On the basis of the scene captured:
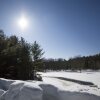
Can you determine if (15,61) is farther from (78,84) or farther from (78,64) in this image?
(78,64)

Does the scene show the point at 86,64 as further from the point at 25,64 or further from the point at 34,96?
the point at 34,96

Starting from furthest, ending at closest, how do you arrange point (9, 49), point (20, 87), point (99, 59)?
point (99, 59) < point (9, 49) < point (20, 87)

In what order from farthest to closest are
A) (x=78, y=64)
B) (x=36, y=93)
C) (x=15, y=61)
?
(x=78, y=64)
(x=15, y=61)
(x=36, y=93)

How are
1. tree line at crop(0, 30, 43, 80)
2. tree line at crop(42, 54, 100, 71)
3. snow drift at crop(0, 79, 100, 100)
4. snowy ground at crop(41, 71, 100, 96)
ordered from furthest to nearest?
tree line at crop(42, 54, 100, 71), tree line at crop(0, 30, 43, 80), snowy ground at crop(41, 71, 100, 96), snow drift at crop(0, 79, 100, 100)

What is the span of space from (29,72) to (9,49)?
521 centimetres

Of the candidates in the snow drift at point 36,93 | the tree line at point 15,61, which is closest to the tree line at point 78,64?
the tree line at point 15,61

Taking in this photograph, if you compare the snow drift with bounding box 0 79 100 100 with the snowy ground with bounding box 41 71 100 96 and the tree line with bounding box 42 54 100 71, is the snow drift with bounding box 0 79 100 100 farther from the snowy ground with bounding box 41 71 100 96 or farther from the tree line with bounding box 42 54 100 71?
the tree line with bounding box 42 54 100 71

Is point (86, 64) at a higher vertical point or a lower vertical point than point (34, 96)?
higher

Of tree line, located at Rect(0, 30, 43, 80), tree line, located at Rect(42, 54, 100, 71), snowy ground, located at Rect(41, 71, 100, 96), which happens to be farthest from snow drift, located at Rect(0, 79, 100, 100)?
tree line, located at Rect(42, 54, 100, 71)

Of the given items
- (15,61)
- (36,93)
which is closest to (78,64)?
(15,61)

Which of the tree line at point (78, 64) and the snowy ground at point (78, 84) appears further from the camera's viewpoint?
the tree line at point (78, 64)

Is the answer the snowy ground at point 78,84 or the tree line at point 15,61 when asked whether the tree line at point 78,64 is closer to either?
the snowy ground at point 78,84

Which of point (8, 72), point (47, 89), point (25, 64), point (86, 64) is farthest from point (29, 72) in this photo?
point (86, 64)

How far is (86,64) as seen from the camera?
327 ft
